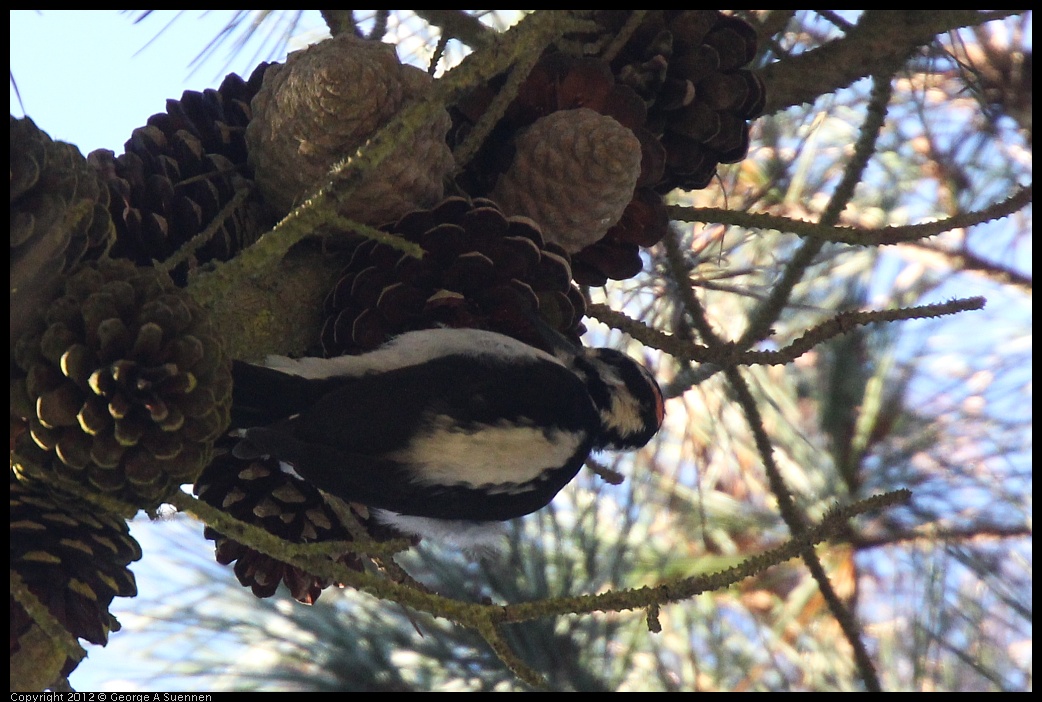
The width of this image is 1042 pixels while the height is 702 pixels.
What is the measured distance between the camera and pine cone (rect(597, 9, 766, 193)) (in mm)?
1069

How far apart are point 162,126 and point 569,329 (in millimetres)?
463

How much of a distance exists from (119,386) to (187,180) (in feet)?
1.08

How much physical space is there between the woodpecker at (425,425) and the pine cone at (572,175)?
13 centimetres

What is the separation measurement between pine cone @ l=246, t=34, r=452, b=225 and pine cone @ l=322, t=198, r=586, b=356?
0.11 ft

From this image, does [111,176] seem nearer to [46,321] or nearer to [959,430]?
[46,321]

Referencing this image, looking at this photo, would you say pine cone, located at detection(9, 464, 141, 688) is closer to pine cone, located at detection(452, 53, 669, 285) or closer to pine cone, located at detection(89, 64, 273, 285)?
pine cone, located at detection(89, 64, 273, 285)

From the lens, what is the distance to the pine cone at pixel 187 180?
925mm

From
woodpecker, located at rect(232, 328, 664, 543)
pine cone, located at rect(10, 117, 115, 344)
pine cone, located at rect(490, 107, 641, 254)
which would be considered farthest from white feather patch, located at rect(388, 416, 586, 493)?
pine cone, located at rect(10, 117, 115, 344)

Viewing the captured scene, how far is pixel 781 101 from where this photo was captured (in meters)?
1.22

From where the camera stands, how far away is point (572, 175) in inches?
39.4

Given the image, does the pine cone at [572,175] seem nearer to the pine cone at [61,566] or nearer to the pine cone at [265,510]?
the pine cone at [265,510]

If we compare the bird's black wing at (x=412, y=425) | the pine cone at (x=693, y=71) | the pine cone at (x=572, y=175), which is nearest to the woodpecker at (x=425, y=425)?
the bird's black wing at (x=412, y=425)

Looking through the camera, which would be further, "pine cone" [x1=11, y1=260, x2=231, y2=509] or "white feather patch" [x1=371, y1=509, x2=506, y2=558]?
"white feather patch" [x1=371, y1=509, x2=506, y2=558]
